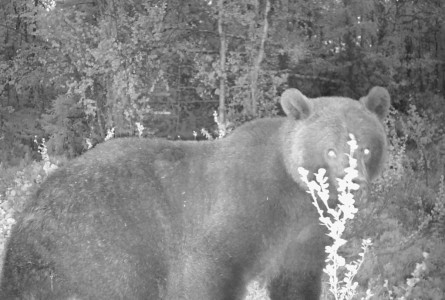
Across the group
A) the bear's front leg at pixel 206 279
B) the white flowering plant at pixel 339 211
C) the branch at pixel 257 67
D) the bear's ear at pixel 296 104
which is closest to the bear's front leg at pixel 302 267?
the bear's front leg at pixel 206 279

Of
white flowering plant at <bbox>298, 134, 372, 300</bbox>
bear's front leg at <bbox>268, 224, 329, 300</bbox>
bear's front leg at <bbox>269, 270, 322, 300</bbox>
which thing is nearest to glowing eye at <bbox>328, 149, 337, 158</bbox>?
bear's front leg at <bbox>268, 224, 329, 300</bbox>

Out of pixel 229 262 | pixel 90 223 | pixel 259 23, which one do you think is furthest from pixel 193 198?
pixel 259 23

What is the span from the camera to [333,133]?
3621mm

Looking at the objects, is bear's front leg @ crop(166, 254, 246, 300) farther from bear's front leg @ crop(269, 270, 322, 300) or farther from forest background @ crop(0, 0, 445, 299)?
forest background @ crop(0, 0, 445, 299)

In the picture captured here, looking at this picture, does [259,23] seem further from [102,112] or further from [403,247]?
[403,247]

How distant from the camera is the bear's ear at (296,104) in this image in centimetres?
381

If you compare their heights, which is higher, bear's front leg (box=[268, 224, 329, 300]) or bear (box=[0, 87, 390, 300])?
bear (box=[0, 87, 390, 300])

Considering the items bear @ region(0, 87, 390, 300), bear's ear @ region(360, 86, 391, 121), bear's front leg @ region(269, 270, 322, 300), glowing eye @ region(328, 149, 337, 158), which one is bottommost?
bear's front leg @ region(269, 270, 322, 300)

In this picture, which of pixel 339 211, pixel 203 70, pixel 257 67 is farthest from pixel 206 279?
pixel 203 70

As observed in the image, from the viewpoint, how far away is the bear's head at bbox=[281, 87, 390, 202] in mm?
3578

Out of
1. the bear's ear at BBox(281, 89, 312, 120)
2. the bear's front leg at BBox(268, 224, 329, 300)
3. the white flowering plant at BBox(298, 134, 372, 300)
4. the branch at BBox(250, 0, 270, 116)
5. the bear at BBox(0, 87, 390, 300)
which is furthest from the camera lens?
the branch at BBox(250, 0, 270, 116)

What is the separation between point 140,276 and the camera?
3.30 metres

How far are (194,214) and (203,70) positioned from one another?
773 centimetres

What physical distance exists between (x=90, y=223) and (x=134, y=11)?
9.17 m
